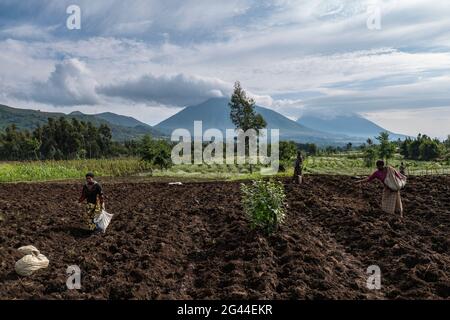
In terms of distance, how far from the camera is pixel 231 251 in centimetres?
834

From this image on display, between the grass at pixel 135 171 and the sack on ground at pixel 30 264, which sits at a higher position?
the grass at pixel 135 171

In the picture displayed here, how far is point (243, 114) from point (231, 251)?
3056 centimetres

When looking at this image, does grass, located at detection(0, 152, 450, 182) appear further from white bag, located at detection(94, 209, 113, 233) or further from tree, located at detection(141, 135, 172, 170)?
white bag, located at detection(94, 209, 113, 233)

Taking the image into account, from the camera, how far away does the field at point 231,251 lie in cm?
645

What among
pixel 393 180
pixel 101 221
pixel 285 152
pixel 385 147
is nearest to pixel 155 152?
pixel 285 152

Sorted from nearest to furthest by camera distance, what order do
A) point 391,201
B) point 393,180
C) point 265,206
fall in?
point 265,206, point 393,180, point 391,201

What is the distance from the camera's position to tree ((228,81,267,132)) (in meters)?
38.0

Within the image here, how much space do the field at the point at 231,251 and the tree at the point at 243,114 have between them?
23957mm

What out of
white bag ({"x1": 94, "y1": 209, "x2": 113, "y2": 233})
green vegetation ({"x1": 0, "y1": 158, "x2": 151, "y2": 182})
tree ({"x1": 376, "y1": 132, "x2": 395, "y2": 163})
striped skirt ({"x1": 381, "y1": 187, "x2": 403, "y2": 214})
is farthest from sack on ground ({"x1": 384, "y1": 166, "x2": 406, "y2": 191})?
tree ({"x1": 376, "y1": 132, "x2": 395, "y2": 163})

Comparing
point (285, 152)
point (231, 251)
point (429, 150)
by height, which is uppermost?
point (429, 150)

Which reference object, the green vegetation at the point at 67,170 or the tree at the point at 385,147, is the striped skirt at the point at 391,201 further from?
the tree at the point at 385,147

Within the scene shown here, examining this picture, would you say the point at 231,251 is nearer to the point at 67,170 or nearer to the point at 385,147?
the point at 67,170

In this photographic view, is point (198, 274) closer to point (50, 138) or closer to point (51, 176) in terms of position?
point (51, 176)

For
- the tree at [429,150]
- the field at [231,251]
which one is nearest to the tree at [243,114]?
the tree at [429,150]
